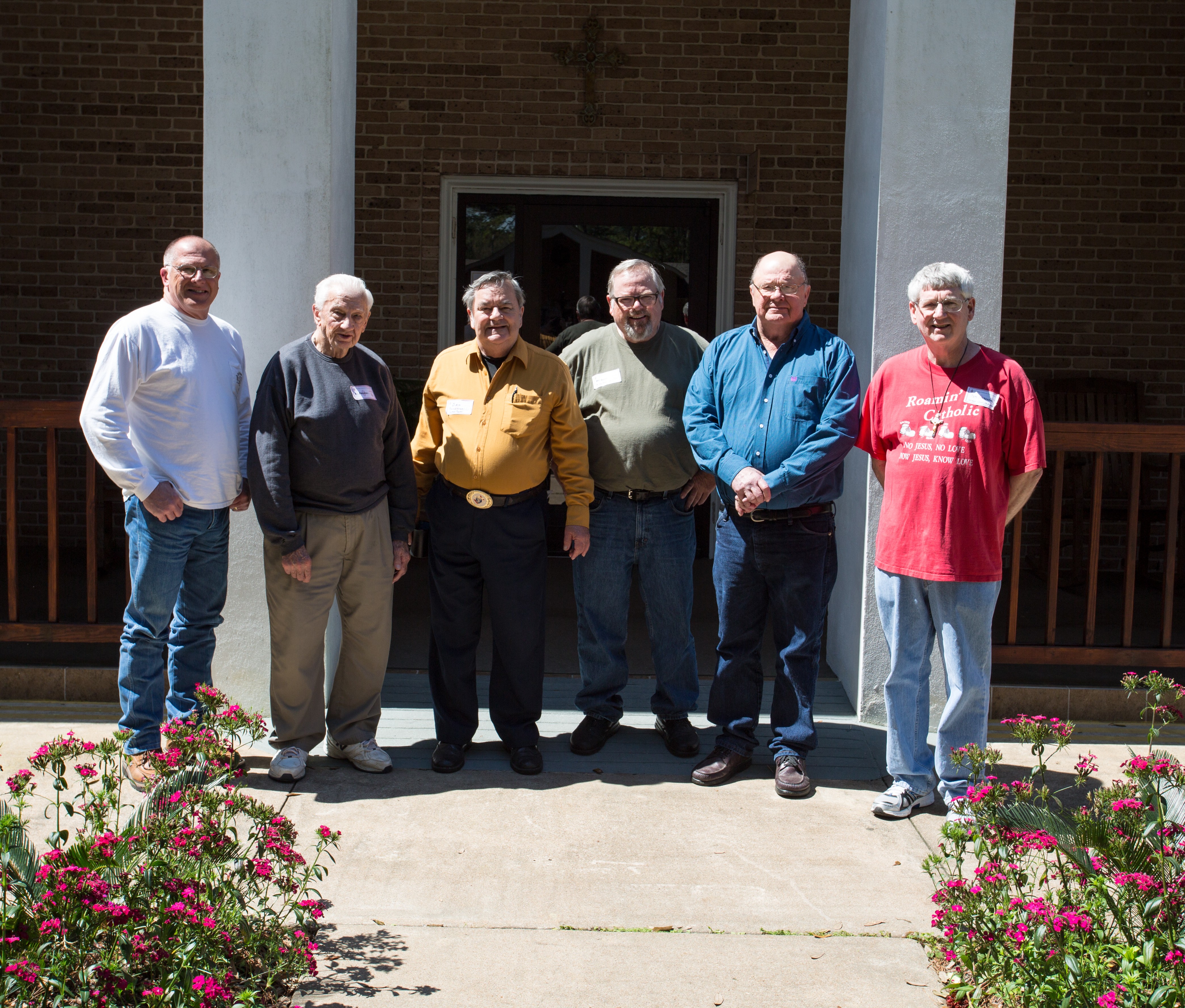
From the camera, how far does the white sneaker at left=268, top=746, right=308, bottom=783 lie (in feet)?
13.6

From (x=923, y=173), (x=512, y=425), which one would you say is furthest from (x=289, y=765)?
(x=923, y=173)

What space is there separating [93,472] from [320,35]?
2051 mm

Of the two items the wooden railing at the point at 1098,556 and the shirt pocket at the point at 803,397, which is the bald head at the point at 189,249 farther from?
the wooden railing at the point at 1098,556

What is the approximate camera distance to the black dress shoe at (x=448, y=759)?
14.2 ft

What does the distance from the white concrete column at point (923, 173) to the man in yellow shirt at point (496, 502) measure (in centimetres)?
136

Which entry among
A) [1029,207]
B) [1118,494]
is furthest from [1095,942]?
[1029,207]

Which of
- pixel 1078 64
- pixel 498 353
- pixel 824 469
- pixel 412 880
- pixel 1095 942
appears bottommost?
pixel 412 880

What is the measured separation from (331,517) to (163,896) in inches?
66.7

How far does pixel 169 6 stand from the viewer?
783 centimetres

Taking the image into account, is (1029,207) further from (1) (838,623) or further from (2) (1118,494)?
(1) (838,623)

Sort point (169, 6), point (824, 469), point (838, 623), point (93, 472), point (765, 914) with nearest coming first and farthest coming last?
point (765, 914), point (824, 469), point (93, 472), point (838, 623), point (169, 6)

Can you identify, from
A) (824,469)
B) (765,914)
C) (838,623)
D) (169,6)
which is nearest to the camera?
(765,914)

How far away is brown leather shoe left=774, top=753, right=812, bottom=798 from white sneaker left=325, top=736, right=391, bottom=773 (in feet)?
4.67

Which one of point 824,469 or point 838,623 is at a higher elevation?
point 824,469
